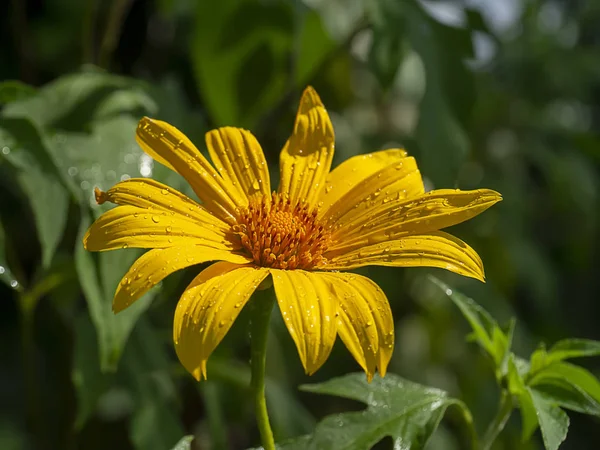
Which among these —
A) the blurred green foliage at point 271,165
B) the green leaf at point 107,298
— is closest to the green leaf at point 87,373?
the blurred green foliage at point 271,165

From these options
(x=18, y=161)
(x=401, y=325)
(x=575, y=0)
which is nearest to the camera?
(x=18, y=161)

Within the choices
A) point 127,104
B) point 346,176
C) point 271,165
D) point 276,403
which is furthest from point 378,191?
point 271,165

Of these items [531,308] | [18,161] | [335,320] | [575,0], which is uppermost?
[575,0]

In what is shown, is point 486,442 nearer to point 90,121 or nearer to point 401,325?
point 90,121

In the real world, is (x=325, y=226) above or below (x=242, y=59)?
below

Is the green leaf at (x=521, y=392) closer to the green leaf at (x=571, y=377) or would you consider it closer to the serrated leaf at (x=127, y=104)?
the green leaf at (x=571, y=377)

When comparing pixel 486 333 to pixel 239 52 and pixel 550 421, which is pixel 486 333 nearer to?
pixel 550 421

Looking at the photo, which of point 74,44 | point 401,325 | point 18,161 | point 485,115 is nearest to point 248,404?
point 401,325

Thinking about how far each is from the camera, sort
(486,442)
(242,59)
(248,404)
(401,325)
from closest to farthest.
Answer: (486,442) → (242,59) → (248,404) → (401,325)
